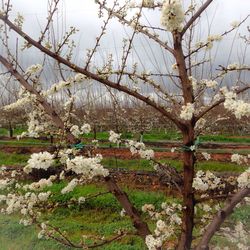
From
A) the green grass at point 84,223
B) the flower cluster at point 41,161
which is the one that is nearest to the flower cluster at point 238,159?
the flower cluster at point 41,161

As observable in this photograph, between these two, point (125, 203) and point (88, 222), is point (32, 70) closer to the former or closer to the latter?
point (125, 203)

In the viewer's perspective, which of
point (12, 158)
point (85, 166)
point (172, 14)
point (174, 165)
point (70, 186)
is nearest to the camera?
point (172, 14)

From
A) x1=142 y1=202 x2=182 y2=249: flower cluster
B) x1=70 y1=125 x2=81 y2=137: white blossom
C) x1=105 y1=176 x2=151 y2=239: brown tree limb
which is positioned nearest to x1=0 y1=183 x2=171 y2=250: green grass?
x1=142 y1=202 x2=182 y2=249: flower cluster

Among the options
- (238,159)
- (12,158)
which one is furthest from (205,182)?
(12,158)

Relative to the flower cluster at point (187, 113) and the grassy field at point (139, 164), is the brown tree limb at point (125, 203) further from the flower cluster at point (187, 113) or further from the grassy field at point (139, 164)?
the grassy field at point (139, 164)

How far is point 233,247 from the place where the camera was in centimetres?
571

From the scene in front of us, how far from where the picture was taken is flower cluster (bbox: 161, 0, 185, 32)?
7.36 ft

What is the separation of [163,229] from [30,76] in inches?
47.6

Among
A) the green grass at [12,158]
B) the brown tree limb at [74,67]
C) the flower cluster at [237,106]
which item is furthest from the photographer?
the green grass at [12,158]

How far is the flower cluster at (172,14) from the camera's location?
2.24m

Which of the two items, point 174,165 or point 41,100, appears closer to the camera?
point 41,100

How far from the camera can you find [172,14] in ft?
7.43

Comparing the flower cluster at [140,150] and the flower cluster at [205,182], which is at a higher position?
the flower cluster at [140,150]

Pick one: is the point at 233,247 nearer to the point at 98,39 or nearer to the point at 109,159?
the point at 98,39
